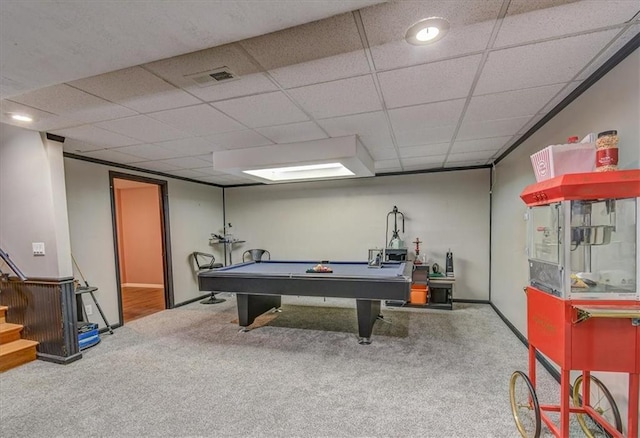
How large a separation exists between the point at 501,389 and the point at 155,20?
3.37 m

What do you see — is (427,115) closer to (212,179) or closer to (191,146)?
(191,146)

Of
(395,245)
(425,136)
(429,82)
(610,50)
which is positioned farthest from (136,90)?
(395,245)

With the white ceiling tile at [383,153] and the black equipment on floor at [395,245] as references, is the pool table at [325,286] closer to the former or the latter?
the black equipment on floor at [395,245]

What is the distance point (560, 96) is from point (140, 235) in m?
8.25

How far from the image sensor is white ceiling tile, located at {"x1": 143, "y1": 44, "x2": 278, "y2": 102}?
163cm

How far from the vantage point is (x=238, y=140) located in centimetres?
327

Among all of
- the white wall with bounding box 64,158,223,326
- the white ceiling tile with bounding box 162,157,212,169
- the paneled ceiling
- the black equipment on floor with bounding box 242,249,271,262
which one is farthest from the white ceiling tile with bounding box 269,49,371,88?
the black equipment on floor with bounding box 242,249,271,262

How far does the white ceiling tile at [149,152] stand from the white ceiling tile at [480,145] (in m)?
3.67

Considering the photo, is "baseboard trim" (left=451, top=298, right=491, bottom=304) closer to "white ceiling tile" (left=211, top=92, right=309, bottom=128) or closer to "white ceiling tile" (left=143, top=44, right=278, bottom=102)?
"white ceiling tile" (left=211, top=92, right=309, bottom=128)

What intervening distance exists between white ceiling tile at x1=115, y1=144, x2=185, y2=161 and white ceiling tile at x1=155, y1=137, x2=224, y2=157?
10 centimetres

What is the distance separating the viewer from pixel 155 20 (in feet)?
4.01

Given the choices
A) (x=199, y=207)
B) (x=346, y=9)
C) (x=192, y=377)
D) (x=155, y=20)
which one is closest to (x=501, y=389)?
(x=192, y=377)

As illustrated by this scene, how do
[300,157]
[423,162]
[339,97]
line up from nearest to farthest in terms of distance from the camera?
[339,97], [300,157], [423,162]

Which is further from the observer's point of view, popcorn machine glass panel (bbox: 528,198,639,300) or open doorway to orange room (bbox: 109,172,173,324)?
open doorway to orange room (bbox: 109,172,173,324)
